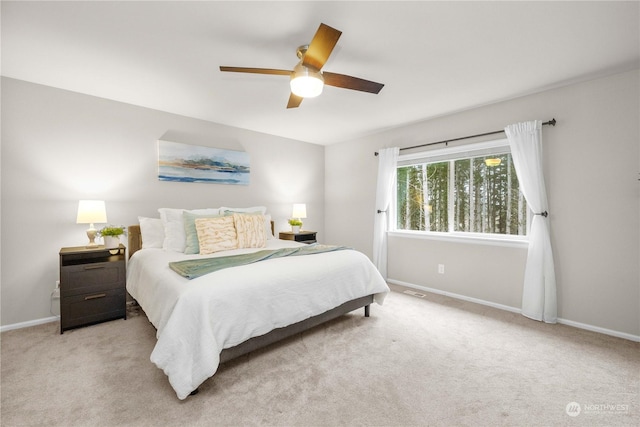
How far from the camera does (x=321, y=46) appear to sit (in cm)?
175

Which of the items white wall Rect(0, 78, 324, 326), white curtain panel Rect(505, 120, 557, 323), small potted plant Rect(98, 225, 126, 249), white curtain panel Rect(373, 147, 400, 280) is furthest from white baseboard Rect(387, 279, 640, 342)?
small potted plant Rect(98, 225, 126, 249)

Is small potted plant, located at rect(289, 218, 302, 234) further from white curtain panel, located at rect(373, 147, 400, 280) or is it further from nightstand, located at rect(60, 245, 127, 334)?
nightstand, located at rect(60, 245, 127, 334)

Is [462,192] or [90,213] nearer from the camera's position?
[90,213]

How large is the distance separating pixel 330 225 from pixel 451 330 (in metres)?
3.06

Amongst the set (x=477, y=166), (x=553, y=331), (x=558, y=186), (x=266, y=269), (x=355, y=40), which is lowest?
(x=553, y=331)

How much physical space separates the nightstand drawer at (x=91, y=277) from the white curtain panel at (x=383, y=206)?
11.0ft

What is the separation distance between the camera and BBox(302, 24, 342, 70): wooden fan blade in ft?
5.30

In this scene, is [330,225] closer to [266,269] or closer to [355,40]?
[266,269]

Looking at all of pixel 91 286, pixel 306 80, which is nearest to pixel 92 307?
pixel 91 286

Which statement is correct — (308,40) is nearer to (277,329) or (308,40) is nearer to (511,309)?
(277,329)

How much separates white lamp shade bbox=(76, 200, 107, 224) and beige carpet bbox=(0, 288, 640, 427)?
3.45ft

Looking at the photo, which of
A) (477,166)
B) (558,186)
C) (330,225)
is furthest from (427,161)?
(330,225)

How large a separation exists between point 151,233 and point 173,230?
0.98 feet

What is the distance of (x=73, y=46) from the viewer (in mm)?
2174
